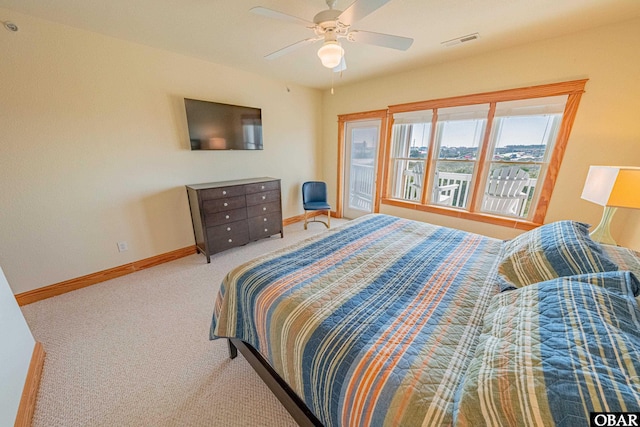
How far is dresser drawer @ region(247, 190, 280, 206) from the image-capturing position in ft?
10.3

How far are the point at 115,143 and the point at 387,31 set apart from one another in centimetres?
295

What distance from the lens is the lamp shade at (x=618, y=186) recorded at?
1.45 meters

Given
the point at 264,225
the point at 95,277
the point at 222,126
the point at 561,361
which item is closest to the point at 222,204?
the point at 264,225

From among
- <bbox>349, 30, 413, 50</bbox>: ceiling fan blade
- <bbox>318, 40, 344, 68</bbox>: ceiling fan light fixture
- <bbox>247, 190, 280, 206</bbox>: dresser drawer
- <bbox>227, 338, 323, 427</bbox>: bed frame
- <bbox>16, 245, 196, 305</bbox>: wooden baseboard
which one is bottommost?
<bbox>16, 245, 196, 305</bbox>: wooden baseboard

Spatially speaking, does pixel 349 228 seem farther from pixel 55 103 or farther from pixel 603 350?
pixel 55 103

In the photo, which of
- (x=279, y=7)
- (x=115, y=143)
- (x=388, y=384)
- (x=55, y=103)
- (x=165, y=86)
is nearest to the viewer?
(x=388, y=384)

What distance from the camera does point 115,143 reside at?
2367 mm

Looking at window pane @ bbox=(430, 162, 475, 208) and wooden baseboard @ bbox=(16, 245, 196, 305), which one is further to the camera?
window pane @ bbox=(430, 162, 475, 208)

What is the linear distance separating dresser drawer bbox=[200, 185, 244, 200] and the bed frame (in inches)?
69.6

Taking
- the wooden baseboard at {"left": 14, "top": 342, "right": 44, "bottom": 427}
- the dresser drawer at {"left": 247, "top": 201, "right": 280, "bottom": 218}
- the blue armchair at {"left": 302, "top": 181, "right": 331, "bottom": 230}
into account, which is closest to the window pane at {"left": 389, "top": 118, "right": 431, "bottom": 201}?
the blue armchair at {"left": 302, "top": 181, "right": 331, "bottom": 230}

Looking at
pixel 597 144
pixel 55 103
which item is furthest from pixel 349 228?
pixel 55 103

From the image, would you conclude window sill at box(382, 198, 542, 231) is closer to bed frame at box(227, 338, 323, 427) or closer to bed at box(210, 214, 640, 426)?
bed at box(210, 214, 640, 426)

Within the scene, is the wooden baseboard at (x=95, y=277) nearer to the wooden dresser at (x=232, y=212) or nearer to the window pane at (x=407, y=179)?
the wooden dresser at (x=232, y=212)

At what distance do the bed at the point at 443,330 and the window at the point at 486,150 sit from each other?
58.6 inches
